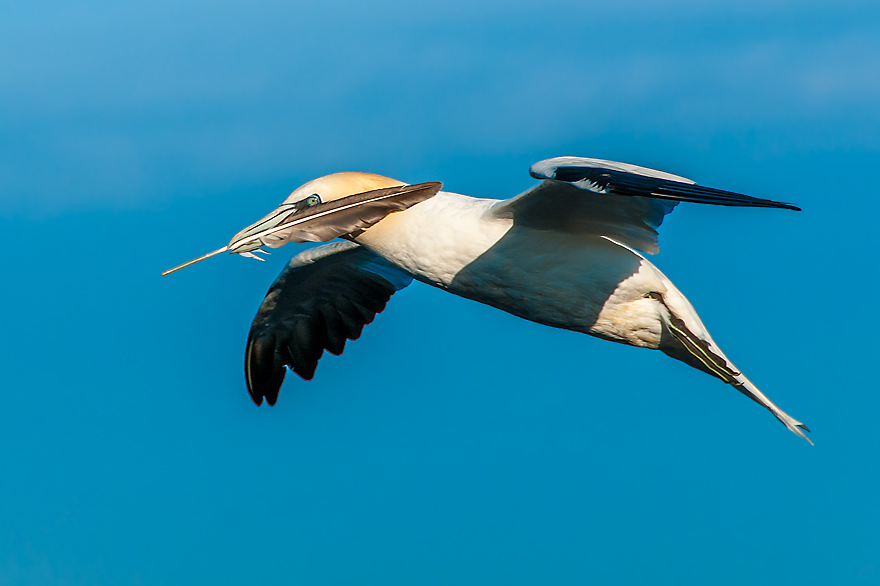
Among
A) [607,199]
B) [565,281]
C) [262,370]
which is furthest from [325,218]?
[262,370]

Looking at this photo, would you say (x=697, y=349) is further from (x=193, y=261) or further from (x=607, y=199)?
(x=193, y=261)

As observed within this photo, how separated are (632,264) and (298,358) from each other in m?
3.93

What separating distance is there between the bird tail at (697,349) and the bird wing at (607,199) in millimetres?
555

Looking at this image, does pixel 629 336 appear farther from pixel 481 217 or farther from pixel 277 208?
pixel 277 208

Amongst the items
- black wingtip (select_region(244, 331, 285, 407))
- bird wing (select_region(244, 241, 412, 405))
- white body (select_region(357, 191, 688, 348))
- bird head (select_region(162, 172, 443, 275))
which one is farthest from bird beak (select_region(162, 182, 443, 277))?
black wingtip (select_region(244, 331, 285, 407))

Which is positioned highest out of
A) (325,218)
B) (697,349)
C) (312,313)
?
(312,313)

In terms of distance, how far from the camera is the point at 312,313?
922 centimetres

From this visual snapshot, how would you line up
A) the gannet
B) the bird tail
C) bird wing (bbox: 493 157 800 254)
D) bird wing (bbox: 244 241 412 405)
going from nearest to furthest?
bird wing (bbox: 493 157 800 254)
the gannet
the bird tail
bird wing (bbox: 244 241 412 405)

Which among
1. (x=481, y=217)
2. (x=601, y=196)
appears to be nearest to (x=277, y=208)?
(x=481, y=217)

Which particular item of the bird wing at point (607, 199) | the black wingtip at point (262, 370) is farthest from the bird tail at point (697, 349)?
the black wingtip at point (262, 370)

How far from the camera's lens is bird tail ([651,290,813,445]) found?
6.84 m

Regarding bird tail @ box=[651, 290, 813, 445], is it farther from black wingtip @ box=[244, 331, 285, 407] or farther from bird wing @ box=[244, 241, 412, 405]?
black wingtip @ box=[244, 331, 285, 407]

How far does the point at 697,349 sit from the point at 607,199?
144cm

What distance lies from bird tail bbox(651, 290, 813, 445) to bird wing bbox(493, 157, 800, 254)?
1.82 ft
